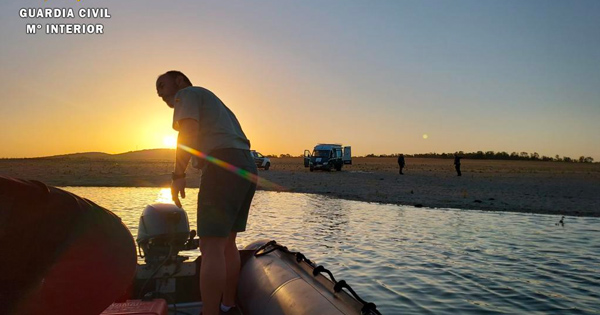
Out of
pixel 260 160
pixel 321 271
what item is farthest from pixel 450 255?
pixel 260 160

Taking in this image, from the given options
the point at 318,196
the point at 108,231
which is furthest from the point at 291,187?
the point at 108,231

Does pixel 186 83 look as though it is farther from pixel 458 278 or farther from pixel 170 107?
pixel 458 278

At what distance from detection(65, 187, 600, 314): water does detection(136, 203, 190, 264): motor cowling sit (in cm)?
265

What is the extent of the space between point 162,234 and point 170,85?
1.50 metres

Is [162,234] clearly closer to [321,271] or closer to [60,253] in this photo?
[321,271]

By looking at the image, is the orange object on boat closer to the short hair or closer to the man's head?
the man's head

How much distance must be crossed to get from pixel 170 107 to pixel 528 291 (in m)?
5.45

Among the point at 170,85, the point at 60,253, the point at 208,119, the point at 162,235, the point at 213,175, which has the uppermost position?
the point at 170,85

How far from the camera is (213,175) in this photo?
3.28 meters

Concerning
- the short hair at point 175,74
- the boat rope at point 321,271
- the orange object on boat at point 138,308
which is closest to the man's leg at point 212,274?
the orange object on boat at point 138,308

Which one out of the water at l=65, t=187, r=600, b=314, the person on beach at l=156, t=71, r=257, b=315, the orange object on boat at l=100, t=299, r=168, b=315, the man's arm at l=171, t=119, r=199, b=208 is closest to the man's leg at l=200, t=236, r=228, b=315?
the person on beach at l=156, t=71, r=257, b=315

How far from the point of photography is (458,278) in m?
7.06

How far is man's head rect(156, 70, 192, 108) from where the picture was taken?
3650mm

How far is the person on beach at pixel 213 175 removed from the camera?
10.6ft
